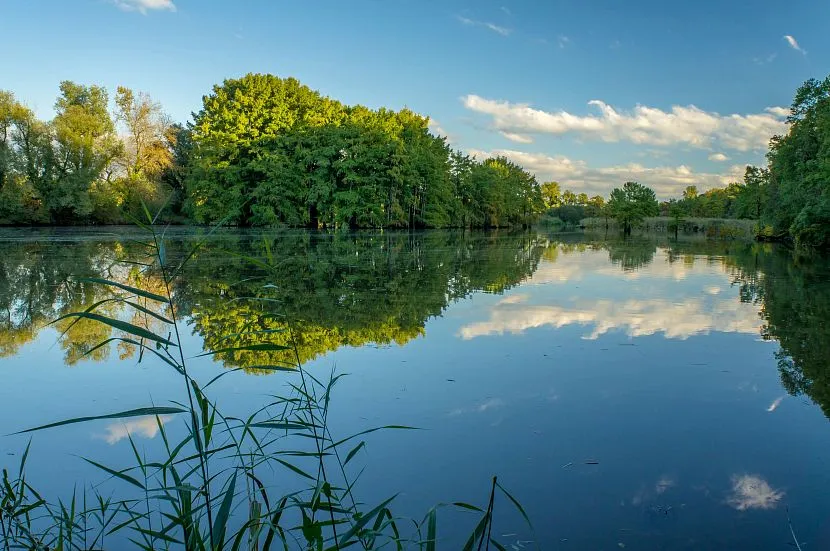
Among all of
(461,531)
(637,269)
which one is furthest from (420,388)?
(637,269)

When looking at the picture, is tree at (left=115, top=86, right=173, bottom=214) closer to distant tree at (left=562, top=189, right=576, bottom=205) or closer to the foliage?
the foliage

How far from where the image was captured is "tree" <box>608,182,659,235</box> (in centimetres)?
5678

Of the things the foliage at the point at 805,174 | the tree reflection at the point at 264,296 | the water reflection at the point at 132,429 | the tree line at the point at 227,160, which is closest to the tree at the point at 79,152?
the tree line at the point at 227,160

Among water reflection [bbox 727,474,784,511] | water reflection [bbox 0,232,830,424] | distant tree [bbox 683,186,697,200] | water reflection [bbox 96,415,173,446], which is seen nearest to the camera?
water reflection [bbox 727,474,784,511]

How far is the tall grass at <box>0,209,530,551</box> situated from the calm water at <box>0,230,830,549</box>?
224 millimetres

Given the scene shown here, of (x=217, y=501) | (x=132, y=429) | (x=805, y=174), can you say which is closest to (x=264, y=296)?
(x=132, y=429)

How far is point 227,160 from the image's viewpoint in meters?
38.1

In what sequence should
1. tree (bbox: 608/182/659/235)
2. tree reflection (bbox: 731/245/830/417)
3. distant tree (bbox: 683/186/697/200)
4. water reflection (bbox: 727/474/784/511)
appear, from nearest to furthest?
water reflection (bbox: 727/474/784/511)
tree reflection (bbox: 731/245/830/417)
tree (bbox: 608/182/659/235)
distant tree (bbox: 683/186/697/200)

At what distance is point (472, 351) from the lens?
252 inches

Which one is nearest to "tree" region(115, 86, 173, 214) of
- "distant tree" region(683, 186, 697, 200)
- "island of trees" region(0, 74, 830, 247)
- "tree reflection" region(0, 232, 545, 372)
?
"island of trees" region(0, 74, 830, 247)

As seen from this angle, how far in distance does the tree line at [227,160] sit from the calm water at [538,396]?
93.9 ft

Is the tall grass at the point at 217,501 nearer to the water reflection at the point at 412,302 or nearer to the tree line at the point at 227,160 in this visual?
the water reflection at the point at 412,302

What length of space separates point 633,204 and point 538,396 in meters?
56.7

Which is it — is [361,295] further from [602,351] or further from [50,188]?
[50,188]
